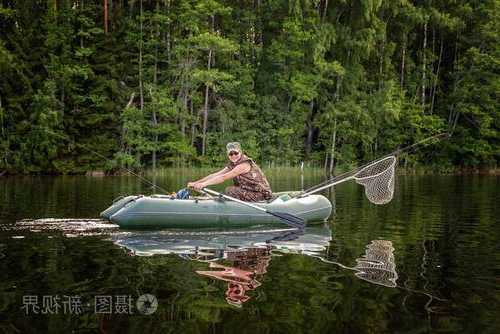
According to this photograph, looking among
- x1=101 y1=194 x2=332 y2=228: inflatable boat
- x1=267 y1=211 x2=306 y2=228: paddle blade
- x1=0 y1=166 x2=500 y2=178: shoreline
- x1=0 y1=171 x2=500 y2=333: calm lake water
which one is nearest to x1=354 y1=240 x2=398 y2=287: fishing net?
x1=0 y1=171 x2=500 y2=333: calm lake water

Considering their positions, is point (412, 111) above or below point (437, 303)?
above

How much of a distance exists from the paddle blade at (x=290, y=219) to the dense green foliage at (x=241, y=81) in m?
18.7

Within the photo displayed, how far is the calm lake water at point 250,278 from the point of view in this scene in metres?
4.85

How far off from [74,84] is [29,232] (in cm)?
2048

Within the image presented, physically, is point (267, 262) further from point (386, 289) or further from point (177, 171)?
point (177, 171)

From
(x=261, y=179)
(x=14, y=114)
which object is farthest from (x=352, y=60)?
(x=261, y=179)

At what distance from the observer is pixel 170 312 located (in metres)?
5.07

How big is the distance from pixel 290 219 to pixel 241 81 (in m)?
22.4

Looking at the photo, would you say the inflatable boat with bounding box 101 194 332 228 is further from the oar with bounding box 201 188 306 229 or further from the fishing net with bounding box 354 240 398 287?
the fishing net with bounding box 354 240 398 287

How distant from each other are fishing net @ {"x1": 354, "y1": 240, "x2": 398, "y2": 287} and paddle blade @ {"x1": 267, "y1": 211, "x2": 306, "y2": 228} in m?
1.95

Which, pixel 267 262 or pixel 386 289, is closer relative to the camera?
pixel 386 289

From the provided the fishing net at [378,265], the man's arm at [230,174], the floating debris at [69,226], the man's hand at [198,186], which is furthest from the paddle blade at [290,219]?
the floating debris at [69,226]

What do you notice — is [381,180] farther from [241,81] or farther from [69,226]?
[241,81]

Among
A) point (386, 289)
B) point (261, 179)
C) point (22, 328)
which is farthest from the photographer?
point (261, 179)
